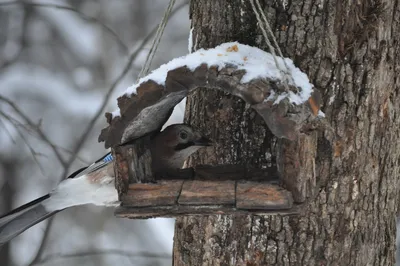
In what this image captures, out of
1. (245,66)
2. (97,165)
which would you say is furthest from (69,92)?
(245,66)

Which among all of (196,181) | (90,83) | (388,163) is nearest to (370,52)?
(388,163)

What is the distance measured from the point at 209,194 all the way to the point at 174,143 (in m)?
0.54

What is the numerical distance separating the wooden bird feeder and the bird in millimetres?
150

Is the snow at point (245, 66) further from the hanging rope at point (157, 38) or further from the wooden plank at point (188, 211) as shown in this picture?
the wooden plank at point (188, 211)

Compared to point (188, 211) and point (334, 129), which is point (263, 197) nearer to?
point (188, 211)

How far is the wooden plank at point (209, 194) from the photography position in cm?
234

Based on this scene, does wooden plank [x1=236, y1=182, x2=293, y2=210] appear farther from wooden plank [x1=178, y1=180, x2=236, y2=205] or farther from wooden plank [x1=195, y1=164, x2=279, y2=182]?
wooden plank [x1=195, y1=164, x2=279, y2=182]

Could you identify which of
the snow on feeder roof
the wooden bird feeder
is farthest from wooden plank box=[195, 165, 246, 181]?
the snow on feeder roof

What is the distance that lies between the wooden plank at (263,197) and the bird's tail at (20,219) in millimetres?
1684

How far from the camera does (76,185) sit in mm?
3932

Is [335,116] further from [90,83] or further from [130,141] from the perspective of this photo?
[90,83]

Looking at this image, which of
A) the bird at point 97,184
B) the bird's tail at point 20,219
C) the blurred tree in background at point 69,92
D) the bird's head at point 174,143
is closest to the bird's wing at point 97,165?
the bird at point 97,184

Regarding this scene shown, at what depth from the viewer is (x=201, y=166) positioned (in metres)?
2.68

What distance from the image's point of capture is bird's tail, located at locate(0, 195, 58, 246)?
3434 mm
